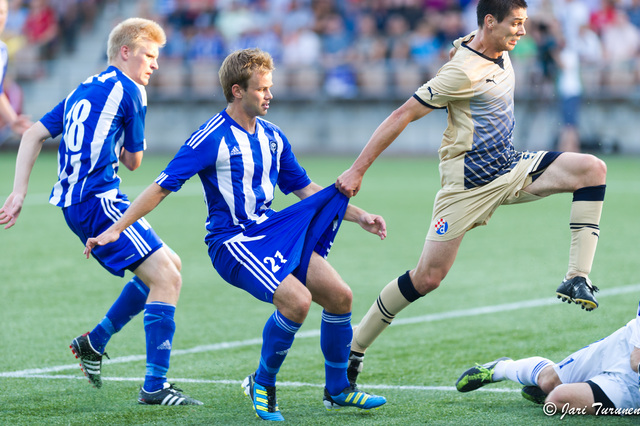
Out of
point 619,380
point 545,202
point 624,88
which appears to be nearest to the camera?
point 619,380

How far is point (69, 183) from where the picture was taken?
519 cm

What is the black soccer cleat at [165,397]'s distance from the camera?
16.0 ft

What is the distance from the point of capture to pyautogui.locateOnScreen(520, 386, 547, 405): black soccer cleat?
4.73 metres

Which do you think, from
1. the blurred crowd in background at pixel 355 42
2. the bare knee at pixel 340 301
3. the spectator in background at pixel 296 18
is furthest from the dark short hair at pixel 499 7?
the spectator in background at pixel 296 18

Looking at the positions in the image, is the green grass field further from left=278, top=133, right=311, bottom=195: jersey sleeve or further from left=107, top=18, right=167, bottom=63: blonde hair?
left=107, top=18, right=167, bottom=63: blonde hair

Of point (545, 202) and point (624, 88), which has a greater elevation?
point (624, 88)

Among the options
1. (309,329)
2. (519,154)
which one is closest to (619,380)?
(519,154)

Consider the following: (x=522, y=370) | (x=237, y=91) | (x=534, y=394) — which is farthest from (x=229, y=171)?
(x=534, y=394)

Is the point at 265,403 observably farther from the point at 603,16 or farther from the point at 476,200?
the point at 603,16

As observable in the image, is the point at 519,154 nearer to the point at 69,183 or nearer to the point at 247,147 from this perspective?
the point at 247,147

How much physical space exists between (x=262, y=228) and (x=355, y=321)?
8.40 feet

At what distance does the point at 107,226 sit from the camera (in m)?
5.14

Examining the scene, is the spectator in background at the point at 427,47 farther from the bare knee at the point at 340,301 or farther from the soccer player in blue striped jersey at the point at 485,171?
the bare knee at the point at 340,301

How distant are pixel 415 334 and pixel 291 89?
1458 cm
